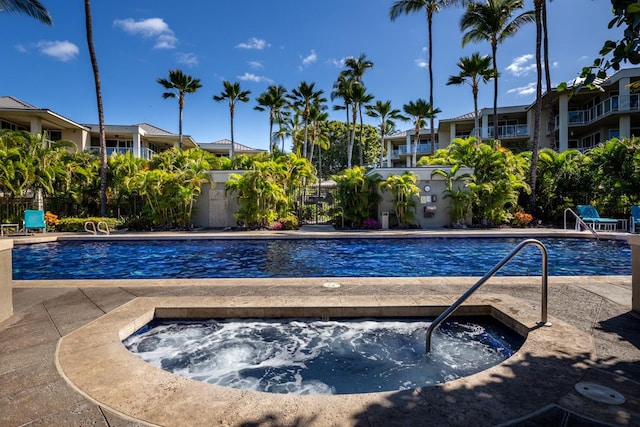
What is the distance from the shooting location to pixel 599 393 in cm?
235

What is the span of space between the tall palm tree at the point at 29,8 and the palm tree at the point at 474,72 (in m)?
24.6

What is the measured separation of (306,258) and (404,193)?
745cm

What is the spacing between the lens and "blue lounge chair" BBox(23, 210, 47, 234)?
14.2 metres

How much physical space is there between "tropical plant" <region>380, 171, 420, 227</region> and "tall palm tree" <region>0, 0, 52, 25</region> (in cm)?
1759

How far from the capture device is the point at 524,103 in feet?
103

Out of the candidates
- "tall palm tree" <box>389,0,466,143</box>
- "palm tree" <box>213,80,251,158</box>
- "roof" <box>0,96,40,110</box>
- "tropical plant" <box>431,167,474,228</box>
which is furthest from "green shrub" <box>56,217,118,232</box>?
"tall palm tree" <box>389,0,466,143</box>

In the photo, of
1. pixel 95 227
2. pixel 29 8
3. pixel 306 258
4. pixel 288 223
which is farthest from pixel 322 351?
pixel 29 8

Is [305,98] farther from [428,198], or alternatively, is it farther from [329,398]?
[329,398]

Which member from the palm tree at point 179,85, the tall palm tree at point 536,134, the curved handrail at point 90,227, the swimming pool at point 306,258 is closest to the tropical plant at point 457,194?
the swimming pool at point 306,258

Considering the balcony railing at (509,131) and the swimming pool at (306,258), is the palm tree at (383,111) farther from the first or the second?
the swimming pool at (306,258)

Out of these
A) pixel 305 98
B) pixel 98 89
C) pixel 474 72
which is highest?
pixel 305 98

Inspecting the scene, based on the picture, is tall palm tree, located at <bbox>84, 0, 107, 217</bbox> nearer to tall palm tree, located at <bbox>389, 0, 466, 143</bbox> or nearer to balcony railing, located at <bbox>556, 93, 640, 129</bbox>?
tall palm tree, located at <bbox>389, 0, 466, 143</bbox>

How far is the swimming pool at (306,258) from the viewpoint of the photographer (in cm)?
828

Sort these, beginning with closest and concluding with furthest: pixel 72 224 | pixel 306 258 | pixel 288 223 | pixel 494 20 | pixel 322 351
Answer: pixel 322 351 < pixel 306 258 < pixel 72 224 < pixel 288 223 < pixel 494 20
